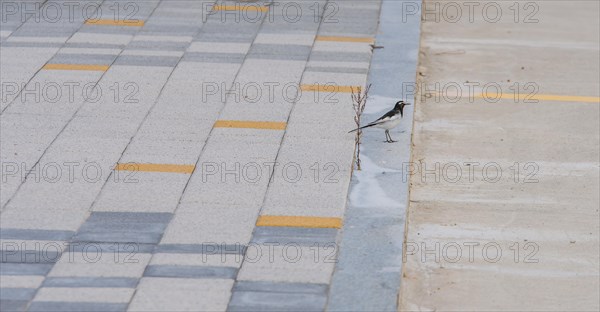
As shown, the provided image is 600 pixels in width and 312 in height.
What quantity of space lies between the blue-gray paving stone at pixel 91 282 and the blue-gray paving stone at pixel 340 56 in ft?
21.1

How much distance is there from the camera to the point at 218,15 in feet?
56.0

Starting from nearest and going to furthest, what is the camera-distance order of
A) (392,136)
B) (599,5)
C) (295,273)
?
(295,273) → (392,136) → (599,5)

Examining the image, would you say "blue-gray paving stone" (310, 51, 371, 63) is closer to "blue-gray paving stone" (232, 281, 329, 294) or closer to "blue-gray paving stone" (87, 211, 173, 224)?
"blue-gray paving stone" (87, 211, 173, 224)

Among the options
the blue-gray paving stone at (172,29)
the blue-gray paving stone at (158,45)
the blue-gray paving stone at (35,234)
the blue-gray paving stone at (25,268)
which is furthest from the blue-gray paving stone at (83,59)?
the blue-gray paving stone at (25,268)

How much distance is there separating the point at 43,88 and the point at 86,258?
4742 millimetres

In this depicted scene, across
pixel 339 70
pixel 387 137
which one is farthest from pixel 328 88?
pixel 387 137

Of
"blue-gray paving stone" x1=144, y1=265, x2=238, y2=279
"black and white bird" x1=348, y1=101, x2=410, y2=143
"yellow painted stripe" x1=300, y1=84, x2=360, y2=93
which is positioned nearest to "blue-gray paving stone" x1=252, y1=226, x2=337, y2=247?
"blue-gray paving stone" x1=144, y1=265, x2=238, y2=279

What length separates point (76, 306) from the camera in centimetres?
895

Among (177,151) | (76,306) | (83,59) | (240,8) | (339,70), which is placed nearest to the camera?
(76,306)

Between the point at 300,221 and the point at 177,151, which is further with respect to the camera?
the point at 177,151

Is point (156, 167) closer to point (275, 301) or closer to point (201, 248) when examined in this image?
point (201, 248)

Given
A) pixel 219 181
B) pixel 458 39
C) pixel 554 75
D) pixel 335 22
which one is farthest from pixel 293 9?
pixel 219 181

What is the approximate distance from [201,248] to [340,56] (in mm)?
5880

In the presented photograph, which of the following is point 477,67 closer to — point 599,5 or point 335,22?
point 335,22
